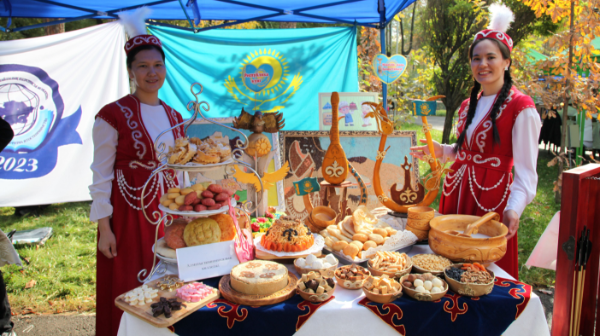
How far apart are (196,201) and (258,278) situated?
44 centimetres

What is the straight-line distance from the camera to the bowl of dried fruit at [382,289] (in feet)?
4.52

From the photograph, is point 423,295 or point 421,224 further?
point 421,224

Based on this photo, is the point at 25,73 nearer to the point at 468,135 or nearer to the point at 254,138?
the point at 254,138

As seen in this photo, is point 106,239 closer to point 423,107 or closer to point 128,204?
point 128,204

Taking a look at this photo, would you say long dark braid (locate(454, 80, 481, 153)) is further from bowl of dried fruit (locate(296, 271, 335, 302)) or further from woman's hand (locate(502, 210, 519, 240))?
bowl of dried fruit (locate(296, 271, 335, 302))

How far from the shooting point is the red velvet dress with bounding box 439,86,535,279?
6.53 ft

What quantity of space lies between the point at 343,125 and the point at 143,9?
2512 millimetres

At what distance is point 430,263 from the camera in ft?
5.35

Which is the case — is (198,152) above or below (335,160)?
above

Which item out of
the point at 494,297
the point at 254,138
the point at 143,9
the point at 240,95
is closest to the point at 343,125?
the point at 240,95

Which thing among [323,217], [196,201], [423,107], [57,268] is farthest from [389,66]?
[57,268]

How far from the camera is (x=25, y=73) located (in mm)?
A: 4129

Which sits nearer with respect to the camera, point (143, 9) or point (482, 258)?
point (482, 258)

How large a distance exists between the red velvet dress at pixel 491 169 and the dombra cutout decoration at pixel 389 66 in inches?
85.2
